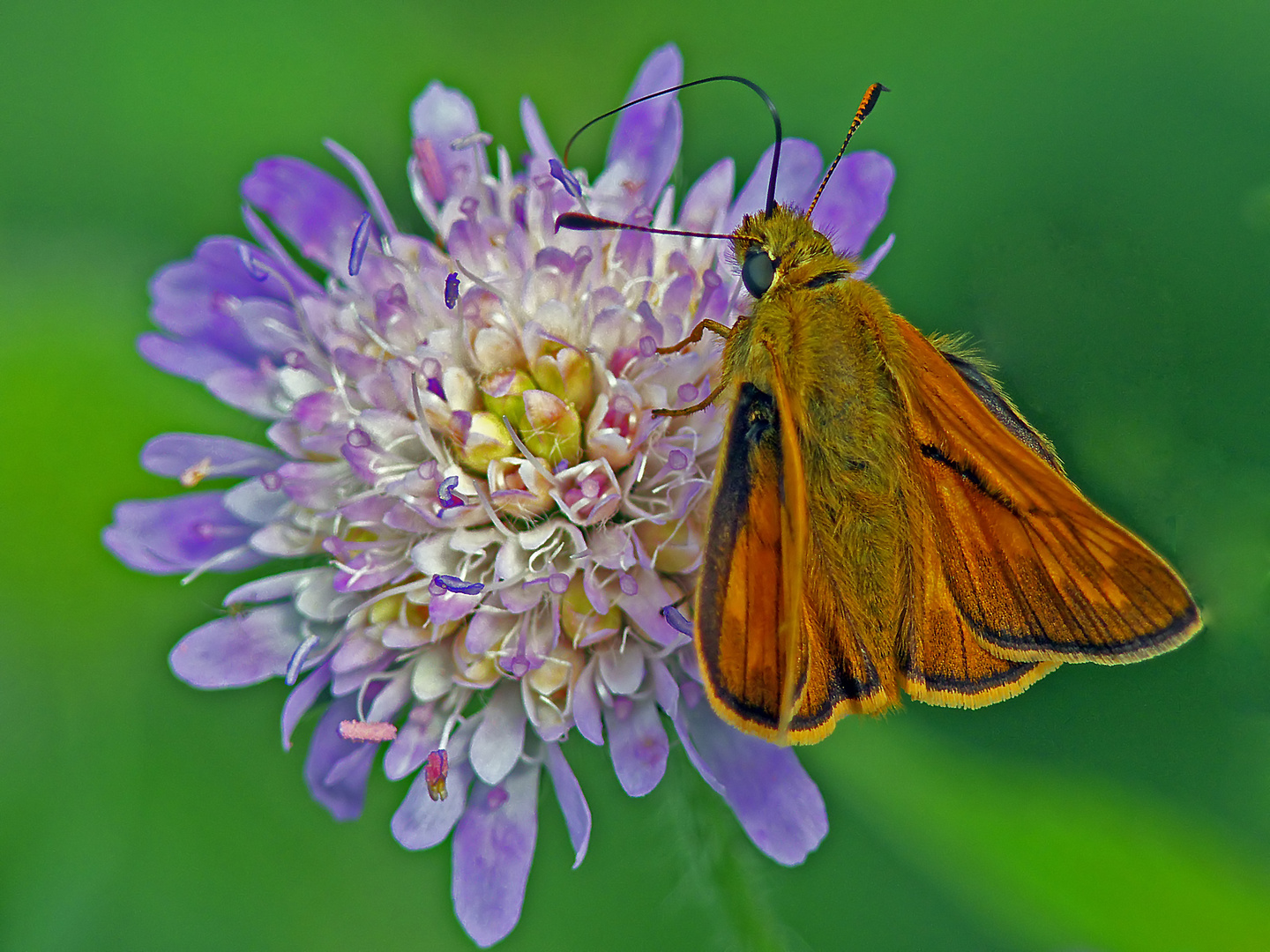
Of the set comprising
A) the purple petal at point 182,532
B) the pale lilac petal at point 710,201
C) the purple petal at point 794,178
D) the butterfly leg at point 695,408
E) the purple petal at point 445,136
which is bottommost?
the purple petal at point 182,532

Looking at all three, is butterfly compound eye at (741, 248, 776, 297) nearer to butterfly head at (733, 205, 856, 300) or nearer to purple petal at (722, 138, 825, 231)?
butterfly head at (733, 205, 856, 300)

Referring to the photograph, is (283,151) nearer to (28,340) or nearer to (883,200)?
(28,340)

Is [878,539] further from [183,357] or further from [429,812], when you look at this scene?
[183,357]

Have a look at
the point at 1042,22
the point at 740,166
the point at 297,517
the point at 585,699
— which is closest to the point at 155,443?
the point at 297,517

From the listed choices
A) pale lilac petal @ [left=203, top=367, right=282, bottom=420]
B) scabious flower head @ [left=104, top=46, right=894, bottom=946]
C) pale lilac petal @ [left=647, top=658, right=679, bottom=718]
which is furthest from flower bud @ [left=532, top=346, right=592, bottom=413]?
pale lilac petal @ [left=203, top=367, right=282, bottom=420]

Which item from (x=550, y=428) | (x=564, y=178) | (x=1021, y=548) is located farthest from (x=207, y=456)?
(x=1021, y=548)

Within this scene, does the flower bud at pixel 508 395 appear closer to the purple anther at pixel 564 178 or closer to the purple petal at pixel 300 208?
the purple anther at pixel 564 178

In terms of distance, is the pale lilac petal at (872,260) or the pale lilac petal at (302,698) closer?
the pale lilac petal at (302,698)

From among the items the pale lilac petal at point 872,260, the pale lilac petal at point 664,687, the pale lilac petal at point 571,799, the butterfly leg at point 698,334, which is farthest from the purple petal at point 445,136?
the pale lilac petal at point 571,799
